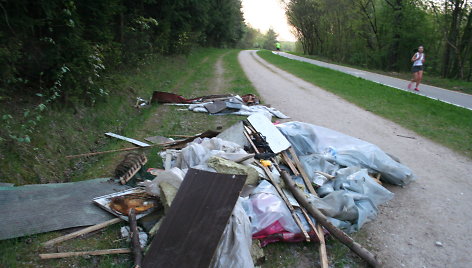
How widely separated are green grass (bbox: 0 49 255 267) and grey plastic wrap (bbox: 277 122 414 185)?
8.20 feet

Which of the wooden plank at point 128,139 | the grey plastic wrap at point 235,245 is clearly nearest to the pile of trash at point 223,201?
the grey plastic wrap at point 235,245

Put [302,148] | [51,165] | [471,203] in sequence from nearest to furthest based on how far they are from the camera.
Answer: [471,203] → [51,165] → [302,148]

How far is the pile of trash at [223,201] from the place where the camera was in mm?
3158

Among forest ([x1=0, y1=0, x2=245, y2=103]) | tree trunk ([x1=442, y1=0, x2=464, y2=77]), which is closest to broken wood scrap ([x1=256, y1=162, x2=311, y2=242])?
forest ([x1=0, y1=0, x2=245, y2=103])

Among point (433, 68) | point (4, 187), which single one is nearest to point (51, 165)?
point (4, 187)

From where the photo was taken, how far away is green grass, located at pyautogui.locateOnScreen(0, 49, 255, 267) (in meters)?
3.21

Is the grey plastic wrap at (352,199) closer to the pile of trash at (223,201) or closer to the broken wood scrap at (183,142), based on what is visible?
the pile of trash at (223,201)

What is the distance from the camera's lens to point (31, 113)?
5.75 meters

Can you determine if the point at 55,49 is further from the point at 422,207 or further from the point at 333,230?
the point at 422,207

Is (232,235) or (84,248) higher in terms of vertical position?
(232,235)

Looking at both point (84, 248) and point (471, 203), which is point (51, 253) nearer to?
point (84, 248)

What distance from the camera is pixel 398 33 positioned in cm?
2775

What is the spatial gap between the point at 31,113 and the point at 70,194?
8.27 ft

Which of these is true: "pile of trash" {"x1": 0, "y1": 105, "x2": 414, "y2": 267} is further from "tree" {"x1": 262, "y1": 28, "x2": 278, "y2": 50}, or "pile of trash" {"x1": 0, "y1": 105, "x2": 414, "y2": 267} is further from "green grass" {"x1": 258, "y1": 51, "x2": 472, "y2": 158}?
"tree" {"x1": 262, "y1": 28, "x2": 278, "y2": 50}
